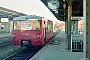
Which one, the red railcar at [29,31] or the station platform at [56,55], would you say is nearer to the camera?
the station platform at [56,55]

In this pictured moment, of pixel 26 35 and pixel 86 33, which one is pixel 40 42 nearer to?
pixel 26 35

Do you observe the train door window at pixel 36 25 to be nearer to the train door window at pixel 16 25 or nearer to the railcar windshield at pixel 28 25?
the railcar windshield at pixel 28 25

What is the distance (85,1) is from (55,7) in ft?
47.8

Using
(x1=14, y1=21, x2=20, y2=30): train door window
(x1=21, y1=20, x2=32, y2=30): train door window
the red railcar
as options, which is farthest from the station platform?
(x1=14, y1=21, x2=20, y2=30): train door window

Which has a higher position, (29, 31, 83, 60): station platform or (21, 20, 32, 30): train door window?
(21, 20, 32, 30): train door window

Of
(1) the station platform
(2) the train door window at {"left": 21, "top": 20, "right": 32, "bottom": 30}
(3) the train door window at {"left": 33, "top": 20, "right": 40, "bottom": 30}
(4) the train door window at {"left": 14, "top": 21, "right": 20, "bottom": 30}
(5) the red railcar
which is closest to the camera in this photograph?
(1) the station platform

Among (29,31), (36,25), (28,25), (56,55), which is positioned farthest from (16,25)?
(56,55)

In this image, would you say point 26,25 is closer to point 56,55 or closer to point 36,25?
point 36,25

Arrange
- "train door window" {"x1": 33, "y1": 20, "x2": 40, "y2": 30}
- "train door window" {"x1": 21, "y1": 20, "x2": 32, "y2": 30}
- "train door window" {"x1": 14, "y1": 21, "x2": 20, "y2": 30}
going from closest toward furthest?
"train door window" {"x1": 33, "y1": 20, "x2": 40, "y2": 30} < "train door window" {"x1": 21, "y1": 20, "x2": 32, "y2": 30} < "train door window" {"x1": 14, "y1": 21, "x2": 20, "y2": 30}

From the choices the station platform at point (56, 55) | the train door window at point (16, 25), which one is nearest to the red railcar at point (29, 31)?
the train door window at point (16, 25)

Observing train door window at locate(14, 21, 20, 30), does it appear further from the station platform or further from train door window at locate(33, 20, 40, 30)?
the station platform

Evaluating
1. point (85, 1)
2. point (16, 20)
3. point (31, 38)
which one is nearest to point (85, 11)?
point (85, 1)

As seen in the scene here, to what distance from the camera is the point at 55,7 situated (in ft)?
61.2

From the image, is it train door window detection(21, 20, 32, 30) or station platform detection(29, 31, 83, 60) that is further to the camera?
train door window detection(21, 20, 32, 30)
